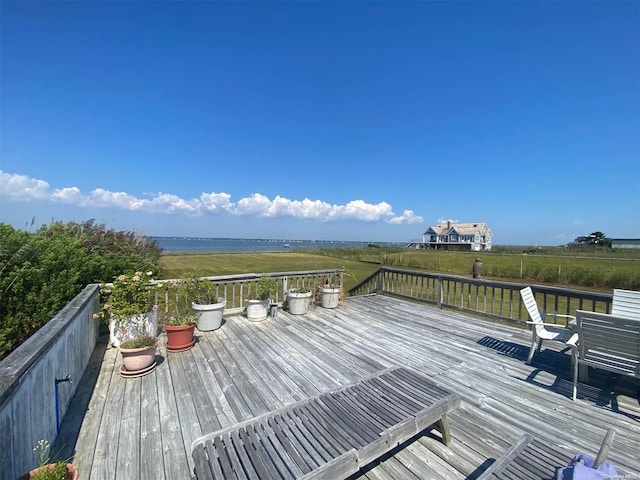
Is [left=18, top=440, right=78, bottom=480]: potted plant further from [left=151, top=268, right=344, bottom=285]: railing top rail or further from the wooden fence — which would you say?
[left=151, top=268, right=344, bottom=285]: railing top rail

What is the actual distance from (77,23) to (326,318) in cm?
833

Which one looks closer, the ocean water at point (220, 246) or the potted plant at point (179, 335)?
the potted plant at point (179, 335)

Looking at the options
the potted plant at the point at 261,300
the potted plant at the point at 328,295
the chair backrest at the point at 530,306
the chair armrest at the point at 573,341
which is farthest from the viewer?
the potted plant at the point at 328,295

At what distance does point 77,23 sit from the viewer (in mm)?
5648

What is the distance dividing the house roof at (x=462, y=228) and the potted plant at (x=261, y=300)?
47479 millimetres

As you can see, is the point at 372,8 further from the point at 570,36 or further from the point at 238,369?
the point at 238,369

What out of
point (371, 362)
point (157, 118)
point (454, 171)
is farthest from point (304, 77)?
point (454, 171)

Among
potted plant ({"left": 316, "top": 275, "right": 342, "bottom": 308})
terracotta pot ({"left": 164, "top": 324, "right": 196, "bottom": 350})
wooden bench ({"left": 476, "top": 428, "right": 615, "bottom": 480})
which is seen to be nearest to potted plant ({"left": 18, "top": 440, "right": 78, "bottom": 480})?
wooden bench ({"left": 476, "top": 428, "right": 615, "bottom": 480})

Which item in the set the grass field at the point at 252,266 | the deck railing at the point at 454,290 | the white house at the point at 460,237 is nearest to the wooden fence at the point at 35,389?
the deck railing at the point at 454,290

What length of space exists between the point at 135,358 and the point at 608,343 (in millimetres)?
5302

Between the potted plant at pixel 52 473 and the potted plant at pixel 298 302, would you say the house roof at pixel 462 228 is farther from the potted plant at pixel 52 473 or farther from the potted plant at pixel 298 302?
the potted plant at pixel 52 473

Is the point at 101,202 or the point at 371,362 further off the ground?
the point at 101,202

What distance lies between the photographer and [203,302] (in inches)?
186

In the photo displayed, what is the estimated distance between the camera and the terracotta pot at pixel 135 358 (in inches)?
123
